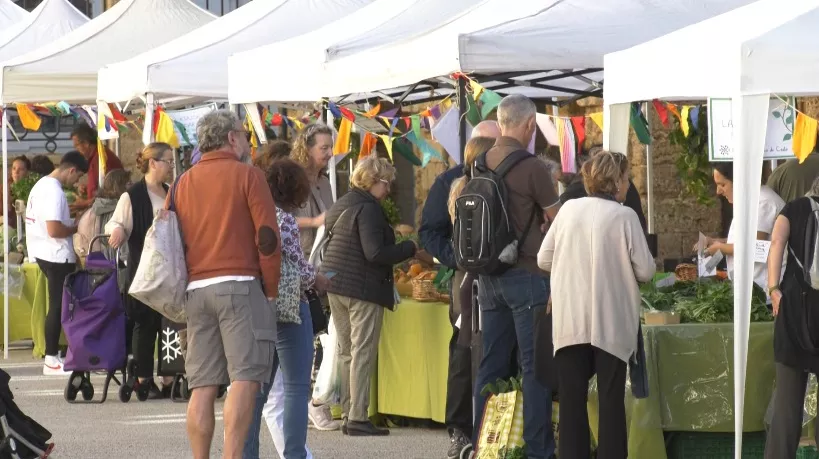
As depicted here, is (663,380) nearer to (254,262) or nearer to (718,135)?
(718,135)

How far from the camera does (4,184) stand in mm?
15086

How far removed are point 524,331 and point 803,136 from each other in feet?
5.48

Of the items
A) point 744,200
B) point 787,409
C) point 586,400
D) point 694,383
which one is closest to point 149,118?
point 694,383

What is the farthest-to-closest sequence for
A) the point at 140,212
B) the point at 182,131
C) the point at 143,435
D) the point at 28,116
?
the point at 28,116
the point at 182,131
the point at 140,212
the point at 143,435

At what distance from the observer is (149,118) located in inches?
516

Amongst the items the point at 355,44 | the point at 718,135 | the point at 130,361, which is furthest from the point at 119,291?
the point at 718,135

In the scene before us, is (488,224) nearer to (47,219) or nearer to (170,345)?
(170,345)

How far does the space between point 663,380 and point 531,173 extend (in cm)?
118

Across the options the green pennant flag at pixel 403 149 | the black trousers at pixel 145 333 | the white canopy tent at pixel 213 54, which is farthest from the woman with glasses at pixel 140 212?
the green pennant flag at pixel 403 149

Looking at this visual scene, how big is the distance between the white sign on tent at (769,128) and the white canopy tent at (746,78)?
261 millimetres

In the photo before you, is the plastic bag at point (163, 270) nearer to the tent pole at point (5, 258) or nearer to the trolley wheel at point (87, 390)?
the trolley wheel at point (87, 390)

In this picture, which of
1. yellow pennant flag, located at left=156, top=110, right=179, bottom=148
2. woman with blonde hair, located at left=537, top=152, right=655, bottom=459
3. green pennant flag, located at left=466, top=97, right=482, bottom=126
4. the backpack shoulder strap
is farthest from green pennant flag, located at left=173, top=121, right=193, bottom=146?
woman with blonde hair, located at left=537, top=152, right=655, bottom=459

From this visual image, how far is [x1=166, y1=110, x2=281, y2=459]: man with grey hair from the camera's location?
6.83 m

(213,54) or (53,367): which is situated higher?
(213,54)
